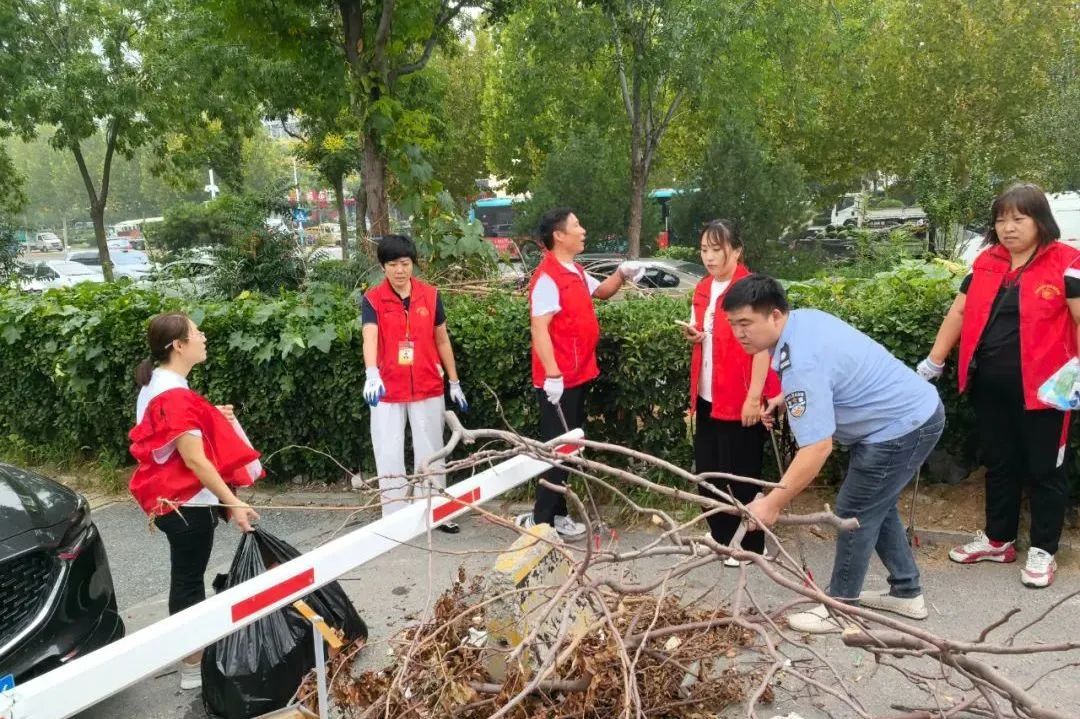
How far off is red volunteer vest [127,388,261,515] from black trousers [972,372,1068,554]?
11.3 ft

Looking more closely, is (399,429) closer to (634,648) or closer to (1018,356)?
(634,648)

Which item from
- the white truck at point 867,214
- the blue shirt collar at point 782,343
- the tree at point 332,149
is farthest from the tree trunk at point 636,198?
the blue shirt collar at point 782,343

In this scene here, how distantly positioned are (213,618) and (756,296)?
2070 millimetres

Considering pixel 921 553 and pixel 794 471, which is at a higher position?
pixel 794 471

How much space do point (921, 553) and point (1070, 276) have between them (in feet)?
5.35

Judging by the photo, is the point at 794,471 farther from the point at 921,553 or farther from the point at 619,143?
the point at 619,143

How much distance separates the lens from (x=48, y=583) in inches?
126

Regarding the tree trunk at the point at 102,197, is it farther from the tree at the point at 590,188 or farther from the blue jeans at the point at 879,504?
the blue jeans at the point at 879,504

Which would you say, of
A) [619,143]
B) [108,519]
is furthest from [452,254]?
[619,143]

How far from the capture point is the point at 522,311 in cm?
539

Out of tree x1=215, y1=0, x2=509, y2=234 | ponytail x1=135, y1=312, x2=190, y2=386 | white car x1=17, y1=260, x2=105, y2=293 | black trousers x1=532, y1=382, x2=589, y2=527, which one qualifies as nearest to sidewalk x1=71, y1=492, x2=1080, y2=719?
black trousers x1=532, y1=382, x2=589, y2=527

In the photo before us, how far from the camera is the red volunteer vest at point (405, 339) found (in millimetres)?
4746

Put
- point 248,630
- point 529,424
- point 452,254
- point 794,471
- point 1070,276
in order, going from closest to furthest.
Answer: point 794,471 < point 248,630 < point 1070,276 < point 529,424 < point 452,254

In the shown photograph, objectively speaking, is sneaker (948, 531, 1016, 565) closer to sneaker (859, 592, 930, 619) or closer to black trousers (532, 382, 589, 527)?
sneaker (859, 592, 930, 619)
